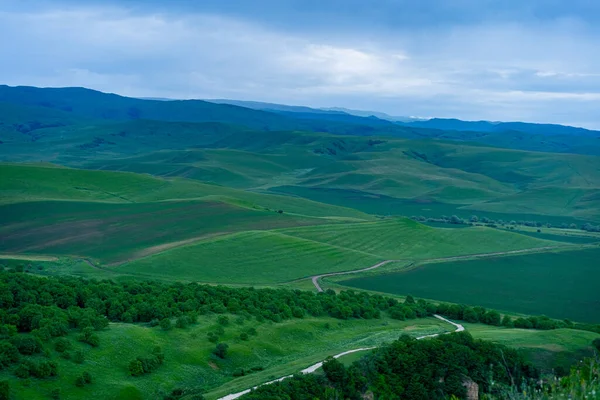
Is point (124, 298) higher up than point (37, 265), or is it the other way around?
point (124, 298)

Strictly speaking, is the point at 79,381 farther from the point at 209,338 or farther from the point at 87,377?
the point at 209,338

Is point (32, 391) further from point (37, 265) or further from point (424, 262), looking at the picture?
point (424, 262)

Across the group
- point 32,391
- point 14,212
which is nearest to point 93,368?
point 32,391

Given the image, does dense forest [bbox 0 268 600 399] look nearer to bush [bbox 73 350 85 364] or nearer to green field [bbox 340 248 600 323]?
bush [bbox 73 350 85 364]

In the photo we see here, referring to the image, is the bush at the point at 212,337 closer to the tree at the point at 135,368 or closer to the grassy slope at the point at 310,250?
the tree at the point at 135,368

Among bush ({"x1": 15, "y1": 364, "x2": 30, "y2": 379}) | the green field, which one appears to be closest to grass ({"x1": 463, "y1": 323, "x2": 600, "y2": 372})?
the green field

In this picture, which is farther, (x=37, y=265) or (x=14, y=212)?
(x=14, y=212)

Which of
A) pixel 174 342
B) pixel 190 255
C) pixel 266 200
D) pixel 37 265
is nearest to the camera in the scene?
pixel 174 342
